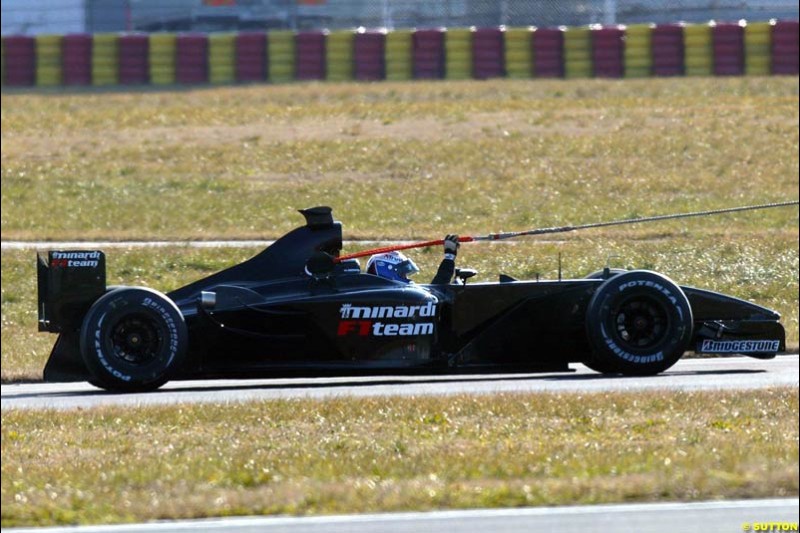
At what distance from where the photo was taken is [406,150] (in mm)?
26594

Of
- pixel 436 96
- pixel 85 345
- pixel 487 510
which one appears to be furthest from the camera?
pixel 436 96

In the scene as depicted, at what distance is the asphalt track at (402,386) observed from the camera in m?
10.6

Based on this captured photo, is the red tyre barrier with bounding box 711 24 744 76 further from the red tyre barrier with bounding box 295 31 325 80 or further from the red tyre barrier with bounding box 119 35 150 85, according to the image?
the red tyre barrier with bounding box 119 35 150 85

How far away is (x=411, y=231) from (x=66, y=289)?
946 cm

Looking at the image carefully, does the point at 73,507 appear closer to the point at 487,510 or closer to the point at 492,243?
the point at 487,510

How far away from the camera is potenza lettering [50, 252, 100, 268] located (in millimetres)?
→ 10938

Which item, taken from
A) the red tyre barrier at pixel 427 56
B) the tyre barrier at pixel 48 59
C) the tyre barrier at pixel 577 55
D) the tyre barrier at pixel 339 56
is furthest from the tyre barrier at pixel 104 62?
the tyre barrier at pixel 577 55

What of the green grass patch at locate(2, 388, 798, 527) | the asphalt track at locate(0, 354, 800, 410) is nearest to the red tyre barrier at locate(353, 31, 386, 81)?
the asphalt track at locate(0, 354, 800, 410)

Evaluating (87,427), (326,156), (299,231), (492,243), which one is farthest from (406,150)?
(87,427)

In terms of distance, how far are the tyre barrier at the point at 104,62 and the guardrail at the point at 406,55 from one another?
0.02 metres

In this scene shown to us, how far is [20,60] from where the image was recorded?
35.3 m

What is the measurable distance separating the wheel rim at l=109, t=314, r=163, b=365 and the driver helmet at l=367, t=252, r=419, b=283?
1.78 meters

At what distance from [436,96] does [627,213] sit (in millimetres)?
11808

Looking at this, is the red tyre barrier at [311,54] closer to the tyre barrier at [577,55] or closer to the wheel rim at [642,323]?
the tyre barrier at [577,55]
